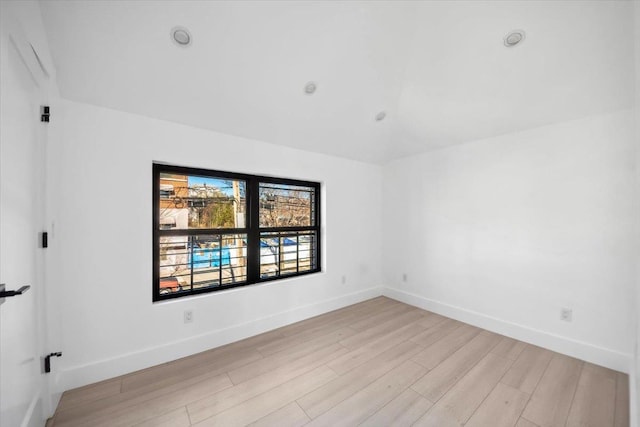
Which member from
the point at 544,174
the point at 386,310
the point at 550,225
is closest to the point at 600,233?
the point at 550,225

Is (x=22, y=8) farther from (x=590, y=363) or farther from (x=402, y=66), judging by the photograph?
(x=590, y=363)

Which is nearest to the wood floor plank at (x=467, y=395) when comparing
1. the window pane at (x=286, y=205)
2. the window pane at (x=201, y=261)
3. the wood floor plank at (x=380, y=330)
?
the wood floor plank at (x=380, y=330)

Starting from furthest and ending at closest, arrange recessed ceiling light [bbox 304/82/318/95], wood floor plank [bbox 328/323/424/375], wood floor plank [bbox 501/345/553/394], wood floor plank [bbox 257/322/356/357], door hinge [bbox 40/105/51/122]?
1. wood floor plank [bbox 257/322/356/357]
2. recessed ceiling light [bbox 304/82/318/95]
3. wood floor plank [bbox 328/323/424/375]
4. wood floor plank [bbox 501/345/553/394]
5. door hinge [bbox 40/105/51/122]

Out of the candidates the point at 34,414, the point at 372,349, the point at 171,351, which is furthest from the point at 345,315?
the point at 34,414

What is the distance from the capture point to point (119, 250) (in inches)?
79.9

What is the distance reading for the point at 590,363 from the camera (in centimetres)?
221

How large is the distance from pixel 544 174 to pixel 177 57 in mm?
3484

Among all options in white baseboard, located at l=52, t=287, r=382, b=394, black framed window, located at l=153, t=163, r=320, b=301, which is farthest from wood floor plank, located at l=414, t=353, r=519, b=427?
black framed window, located at l=153, t=163, r=320, b=301

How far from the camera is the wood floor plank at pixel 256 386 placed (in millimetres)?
1675

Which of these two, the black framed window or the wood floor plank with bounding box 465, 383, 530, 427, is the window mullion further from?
the wood floor plank with bounding box 465, 383, 530, 427

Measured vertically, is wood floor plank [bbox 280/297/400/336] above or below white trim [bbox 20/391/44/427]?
below

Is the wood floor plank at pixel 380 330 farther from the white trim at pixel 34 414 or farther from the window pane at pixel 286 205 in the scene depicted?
the white trim at pixel 34 414

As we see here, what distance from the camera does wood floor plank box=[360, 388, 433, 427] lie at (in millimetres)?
1573

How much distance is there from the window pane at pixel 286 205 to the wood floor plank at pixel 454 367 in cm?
214
